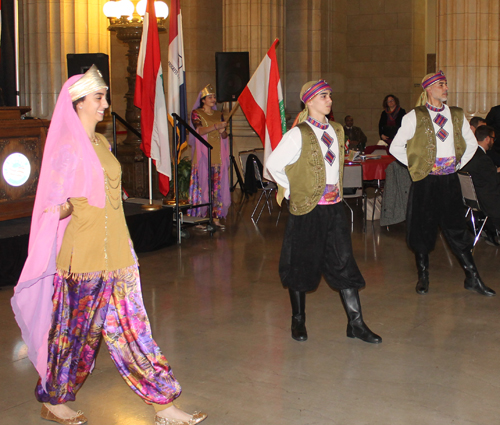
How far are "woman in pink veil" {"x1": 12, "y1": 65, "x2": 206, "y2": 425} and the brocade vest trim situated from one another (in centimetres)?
138

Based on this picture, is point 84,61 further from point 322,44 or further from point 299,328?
point 322,44

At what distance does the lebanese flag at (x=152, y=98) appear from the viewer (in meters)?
7.47

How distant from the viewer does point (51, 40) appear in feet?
29.3

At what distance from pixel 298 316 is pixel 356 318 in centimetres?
40

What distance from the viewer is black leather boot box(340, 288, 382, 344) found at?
452 centimetres

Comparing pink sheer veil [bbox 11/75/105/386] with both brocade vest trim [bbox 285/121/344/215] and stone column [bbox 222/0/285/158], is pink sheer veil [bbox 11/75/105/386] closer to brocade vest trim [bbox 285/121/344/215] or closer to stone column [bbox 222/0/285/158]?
brocade vest trim [bbox 285/121/344/215]

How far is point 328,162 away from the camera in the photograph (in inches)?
169

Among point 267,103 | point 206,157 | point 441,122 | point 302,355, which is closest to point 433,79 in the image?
point 441,122

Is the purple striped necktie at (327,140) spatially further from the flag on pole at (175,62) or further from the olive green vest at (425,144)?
the flag on pole at (175,62)

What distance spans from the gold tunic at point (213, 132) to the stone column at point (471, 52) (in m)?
3.36

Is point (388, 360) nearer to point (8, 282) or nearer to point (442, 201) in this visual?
point (442, 201)

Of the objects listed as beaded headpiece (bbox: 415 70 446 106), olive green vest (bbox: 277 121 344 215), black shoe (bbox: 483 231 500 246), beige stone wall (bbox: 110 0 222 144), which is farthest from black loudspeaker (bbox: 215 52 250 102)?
olive green vest (bbox: 277 121 344 215)

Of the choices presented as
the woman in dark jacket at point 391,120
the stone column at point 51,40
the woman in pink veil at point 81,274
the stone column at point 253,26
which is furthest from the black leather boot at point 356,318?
the stone column at point 253,26

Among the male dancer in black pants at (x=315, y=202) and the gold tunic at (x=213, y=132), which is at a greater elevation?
the gold tunic at (x=213, y=132)
